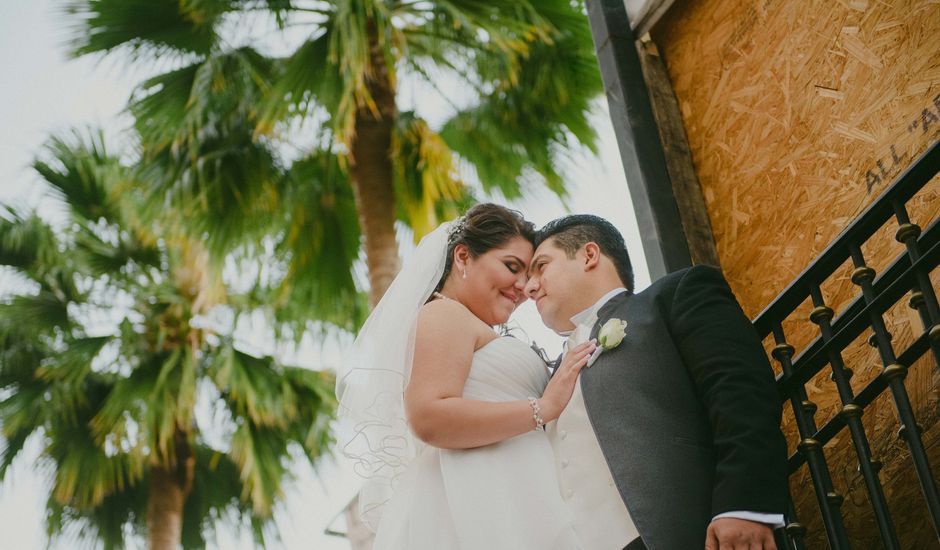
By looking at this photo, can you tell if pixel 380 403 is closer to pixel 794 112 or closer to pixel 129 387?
pixel 794 112

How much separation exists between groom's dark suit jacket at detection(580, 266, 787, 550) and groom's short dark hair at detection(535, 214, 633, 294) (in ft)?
1.28

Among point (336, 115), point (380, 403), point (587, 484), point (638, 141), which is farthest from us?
point (336, 115)

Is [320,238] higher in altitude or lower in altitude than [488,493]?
higher

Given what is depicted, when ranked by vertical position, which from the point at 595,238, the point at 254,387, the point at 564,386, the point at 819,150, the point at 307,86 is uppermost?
the point at 307,86

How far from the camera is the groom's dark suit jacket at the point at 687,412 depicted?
93.6 inches

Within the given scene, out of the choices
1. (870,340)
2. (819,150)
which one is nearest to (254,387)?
(819,150)

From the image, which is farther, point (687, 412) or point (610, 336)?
point (610, 336)

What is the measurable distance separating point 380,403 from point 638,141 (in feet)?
5.96

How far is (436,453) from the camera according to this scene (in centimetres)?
304

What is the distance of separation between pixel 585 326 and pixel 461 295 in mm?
598

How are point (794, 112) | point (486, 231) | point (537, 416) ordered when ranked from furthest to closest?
point (794, 112), point (486, 231), point (537, 416)

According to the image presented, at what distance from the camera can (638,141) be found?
4273mm

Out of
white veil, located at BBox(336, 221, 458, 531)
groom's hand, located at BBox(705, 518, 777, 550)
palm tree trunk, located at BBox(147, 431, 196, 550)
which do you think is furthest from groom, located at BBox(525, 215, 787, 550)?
palm tree trunk, located at BBox(147, 431, 196, 550)

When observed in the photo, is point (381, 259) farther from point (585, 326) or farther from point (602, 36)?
point (585, 326)
